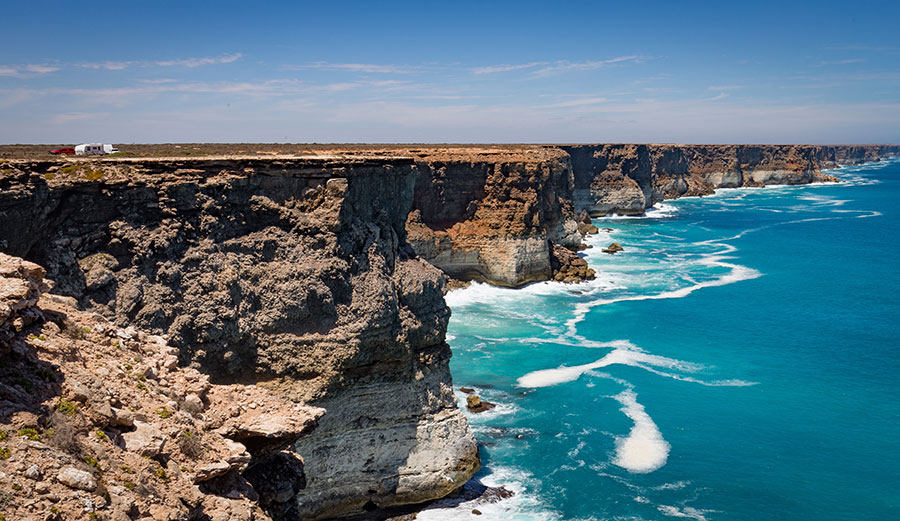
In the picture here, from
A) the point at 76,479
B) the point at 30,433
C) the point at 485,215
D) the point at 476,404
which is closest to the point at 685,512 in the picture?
the point at 476,404

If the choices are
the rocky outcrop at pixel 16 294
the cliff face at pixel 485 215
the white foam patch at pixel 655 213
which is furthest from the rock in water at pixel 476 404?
the white foam patch at pixel 655 213

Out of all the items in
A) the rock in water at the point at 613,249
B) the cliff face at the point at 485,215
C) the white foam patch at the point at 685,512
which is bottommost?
the white foam patch at the point at 685,512

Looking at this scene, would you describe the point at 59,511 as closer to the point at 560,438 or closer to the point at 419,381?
the point at 419,381

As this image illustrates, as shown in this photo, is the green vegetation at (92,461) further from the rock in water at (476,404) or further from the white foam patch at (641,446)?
the rock in water at (476,404)

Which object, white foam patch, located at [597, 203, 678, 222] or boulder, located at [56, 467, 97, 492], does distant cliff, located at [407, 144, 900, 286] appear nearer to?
white foam patch, located at [597, 203, 678, 222]

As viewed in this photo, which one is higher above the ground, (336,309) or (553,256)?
(336,309)

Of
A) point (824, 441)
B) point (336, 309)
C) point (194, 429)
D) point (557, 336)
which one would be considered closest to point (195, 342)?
point (336, 309)

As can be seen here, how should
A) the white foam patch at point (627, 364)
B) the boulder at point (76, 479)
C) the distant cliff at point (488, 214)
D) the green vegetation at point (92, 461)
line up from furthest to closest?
1. the distant cliff at point (488, 214)
2. the white foam patch at point (627, 364)
3. the green vegetation at point (92, 461)
4. the boulder at point (76, 479)
